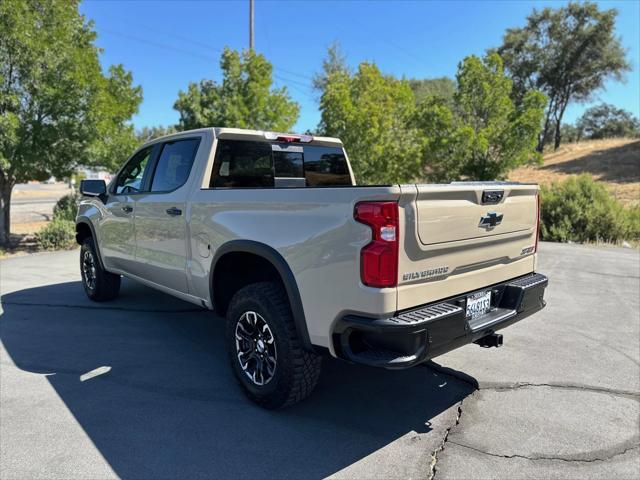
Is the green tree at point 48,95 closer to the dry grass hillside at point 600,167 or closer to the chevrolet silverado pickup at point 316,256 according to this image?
the chevrolet silverado pickup at point 316,256

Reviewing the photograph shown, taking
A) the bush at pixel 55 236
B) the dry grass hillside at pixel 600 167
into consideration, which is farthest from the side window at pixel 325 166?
the dry grass hillside at pixel 600 167

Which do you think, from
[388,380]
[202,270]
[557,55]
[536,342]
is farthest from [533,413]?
[557,55]

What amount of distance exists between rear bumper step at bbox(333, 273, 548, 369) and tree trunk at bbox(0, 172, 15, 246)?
11.6 m

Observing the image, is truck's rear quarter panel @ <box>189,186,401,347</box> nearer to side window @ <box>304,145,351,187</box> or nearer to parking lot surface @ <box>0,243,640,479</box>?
parking lot surface @ <box>0,243,640,479</box>

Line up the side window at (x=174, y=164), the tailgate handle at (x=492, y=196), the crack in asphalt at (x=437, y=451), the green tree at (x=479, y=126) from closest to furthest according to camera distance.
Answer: the crack in asphalt at (x=437, y=451) → the tailgate handle at (x=492, y=196) → the side window at (x=174, y=164) → the green tree at (x=479, y=126)

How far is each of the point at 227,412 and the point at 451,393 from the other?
5.54ft

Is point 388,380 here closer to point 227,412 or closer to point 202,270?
point 227,412

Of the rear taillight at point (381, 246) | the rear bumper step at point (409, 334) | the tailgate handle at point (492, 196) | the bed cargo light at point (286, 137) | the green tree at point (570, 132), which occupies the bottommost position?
the rear bumper step at point (409, 334)

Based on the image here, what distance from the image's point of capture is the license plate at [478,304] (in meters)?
3.08

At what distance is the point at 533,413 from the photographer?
133 inches

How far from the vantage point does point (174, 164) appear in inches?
177

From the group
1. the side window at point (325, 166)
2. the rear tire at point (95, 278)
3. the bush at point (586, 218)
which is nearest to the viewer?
the side window at point (325, 166)

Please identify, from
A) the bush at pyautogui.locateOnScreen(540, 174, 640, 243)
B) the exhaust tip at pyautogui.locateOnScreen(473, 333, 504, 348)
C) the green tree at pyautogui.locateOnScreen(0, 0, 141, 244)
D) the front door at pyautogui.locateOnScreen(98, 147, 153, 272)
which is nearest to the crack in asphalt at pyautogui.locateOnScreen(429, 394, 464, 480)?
the exhaust tip at pyautogui.locateOnScreen(473, 333, 504, 348)

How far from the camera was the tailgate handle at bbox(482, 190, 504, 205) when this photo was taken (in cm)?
311
